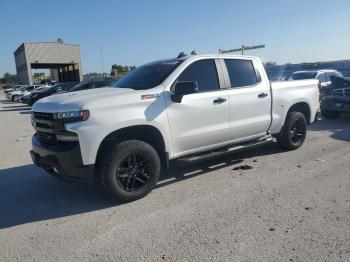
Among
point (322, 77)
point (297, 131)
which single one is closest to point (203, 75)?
point (297, 131)

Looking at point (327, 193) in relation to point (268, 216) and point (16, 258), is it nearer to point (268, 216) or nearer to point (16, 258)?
point (268, 216)

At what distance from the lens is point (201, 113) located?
17.7ft

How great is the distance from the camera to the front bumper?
4.36 m

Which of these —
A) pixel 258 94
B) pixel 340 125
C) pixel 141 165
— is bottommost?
pixel 340 125

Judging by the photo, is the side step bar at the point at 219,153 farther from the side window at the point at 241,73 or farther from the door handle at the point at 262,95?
the side window at the point at 241,73

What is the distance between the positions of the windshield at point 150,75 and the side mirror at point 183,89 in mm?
320

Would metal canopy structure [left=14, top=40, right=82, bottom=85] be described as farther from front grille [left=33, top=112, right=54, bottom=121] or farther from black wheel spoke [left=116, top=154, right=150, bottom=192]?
black wheel spoke [left=116, top=154, right=150, bottom=192]

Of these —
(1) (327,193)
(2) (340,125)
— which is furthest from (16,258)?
(2) (340,125)

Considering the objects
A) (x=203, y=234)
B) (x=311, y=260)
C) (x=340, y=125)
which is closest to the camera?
(x=311, y=260)

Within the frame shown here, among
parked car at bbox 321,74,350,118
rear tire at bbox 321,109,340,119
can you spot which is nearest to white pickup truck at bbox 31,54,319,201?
parked car at bbox 321,74,350,118

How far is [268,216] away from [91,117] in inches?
94.3

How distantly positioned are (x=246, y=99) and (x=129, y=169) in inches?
96.0

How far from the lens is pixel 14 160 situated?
761 cm

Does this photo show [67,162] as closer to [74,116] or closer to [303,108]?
[74,116]
